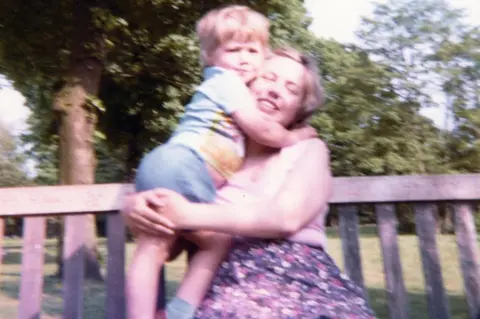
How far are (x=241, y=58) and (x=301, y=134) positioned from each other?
0.33 m

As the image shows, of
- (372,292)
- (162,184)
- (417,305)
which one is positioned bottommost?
(372,292)

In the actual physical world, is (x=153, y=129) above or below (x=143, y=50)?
below

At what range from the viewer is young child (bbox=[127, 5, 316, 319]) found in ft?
5.40

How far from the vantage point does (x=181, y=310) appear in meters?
1.62

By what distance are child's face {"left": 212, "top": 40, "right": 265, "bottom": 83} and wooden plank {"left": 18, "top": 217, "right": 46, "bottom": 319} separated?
98 cm

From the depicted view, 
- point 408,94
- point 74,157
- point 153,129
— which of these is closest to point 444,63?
point 408,94

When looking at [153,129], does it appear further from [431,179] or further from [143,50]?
[431,179]

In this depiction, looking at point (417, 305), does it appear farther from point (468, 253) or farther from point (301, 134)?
point (301, 134)

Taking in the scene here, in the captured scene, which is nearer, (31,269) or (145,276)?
(145,276)

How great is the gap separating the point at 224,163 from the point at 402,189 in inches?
32.3

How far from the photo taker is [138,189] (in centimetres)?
174

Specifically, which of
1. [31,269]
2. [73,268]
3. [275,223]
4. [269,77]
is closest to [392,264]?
[275,223]

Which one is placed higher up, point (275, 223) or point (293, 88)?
point (293, 88)

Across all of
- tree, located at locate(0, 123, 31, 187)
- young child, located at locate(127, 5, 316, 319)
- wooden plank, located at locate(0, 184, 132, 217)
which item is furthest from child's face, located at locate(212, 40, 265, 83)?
tree, located at locate(0, 123, 31, 187)
